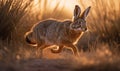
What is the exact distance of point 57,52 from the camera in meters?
11.1

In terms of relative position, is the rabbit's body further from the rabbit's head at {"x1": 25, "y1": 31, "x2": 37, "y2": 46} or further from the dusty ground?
the dusty ground

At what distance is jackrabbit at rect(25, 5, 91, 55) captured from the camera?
1038 centimetres

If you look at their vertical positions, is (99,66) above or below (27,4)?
below

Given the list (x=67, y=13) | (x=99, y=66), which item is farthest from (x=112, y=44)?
(x=67, y=13)

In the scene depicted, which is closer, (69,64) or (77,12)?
(69,64)

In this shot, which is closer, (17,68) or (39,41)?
(17,68)

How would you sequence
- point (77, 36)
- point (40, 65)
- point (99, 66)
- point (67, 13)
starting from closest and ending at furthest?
point (99, 66)
point (40, 65)
point (77, 36)
point (67, 13)

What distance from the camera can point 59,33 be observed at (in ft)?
35.5

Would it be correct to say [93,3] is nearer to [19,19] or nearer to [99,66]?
[19,19]

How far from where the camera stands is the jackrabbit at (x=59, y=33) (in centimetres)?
1038

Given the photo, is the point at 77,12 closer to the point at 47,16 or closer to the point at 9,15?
the point at 9,15

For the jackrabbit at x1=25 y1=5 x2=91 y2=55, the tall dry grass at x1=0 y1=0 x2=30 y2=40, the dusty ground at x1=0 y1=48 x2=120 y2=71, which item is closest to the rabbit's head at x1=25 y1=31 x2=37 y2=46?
the jackrabbit at x1=25 y1=5 x2=91 y2=55

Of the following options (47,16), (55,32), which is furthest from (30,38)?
(47,16)

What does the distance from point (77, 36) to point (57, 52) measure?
68cm
